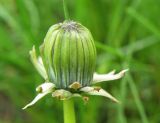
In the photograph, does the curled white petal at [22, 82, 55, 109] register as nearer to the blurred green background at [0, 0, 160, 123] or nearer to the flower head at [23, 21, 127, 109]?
the flower head at [23, 21, 127, 109]

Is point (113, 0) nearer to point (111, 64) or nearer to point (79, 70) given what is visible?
point (111, 64)

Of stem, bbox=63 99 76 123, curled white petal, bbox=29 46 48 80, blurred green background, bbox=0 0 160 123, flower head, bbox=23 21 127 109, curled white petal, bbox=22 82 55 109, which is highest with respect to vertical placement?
blurred green background, bbox=0 0 160 123

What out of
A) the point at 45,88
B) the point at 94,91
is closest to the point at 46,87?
the point at 45,88

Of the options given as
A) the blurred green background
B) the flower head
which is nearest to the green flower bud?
the flower head

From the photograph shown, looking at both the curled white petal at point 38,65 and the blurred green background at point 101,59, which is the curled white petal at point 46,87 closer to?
the curled white petal at point 38,65

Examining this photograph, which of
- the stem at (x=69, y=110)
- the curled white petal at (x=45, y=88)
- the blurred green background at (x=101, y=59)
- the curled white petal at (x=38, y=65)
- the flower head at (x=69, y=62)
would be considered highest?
the blurred green background at (x=101, y=59)

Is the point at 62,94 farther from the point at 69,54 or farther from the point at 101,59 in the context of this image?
the point at 101,59

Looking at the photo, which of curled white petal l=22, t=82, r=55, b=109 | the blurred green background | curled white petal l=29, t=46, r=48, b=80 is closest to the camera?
curled white petal l=22, t=82, r=55, b=109

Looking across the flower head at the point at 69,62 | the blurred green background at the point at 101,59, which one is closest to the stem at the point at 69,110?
the flower head at the point at 69,62
